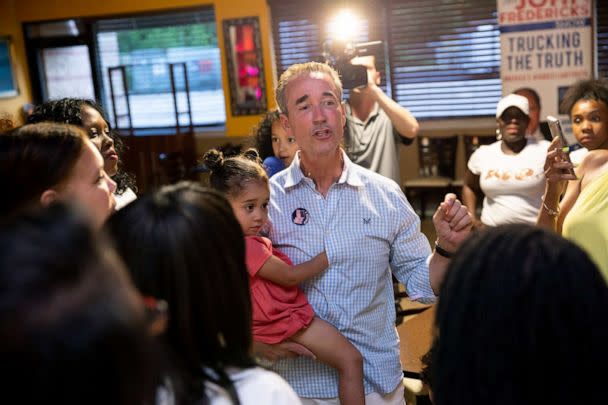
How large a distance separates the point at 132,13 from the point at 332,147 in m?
7.36

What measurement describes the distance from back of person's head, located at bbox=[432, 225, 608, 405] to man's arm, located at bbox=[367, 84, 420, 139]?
292 centimetres

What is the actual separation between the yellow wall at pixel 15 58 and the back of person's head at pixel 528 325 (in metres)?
9.12

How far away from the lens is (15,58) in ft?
30.3

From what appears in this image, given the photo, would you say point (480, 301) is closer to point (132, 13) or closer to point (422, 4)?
point (422, 4)

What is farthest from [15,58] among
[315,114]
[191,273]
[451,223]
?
[191,273]

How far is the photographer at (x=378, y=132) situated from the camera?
388 centimetres

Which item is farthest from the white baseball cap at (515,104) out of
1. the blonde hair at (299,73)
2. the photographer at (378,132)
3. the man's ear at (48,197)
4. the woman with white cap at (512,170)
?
the man's ear at (48,197)

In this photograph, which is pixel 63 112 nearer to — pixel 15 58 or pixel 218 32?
pixel 218 32

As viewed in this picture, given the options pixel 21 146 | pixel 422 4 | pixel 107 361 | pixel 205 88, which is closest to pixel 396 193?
pixel 21 146

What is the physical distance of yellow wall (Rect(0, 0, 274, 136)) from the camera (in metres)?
8.04

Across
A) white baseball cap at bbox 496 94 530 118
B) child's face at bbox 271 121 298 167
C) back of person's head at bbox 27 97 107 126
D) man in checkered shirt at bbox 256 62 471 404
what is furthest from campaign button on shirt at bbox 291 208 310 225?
white baseball cap at bbox 496 94 530 118

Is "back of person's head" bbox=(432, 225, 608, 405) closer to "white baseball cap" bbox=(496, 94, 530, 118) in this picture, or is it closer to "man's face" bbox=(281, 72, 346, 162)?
"man's face" bbox=(281, 72, 346, 162)

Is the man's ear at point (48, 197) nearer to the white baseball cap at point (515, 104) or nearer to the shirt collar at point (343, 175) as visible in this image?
the shirt collar at point (343, 175)

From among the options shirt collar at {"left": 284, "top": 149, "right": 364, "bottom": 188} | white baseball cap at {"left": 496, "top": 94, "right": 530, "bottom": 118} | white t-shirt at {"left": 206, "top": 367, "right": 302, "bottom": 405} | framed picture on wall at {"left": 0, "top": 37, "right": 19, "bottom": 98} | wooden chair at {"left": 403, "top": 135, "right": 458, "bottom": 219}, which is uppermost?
framed picture on wall at {"left": 0, "top": 37, "right": 19, "bottom": 98}
